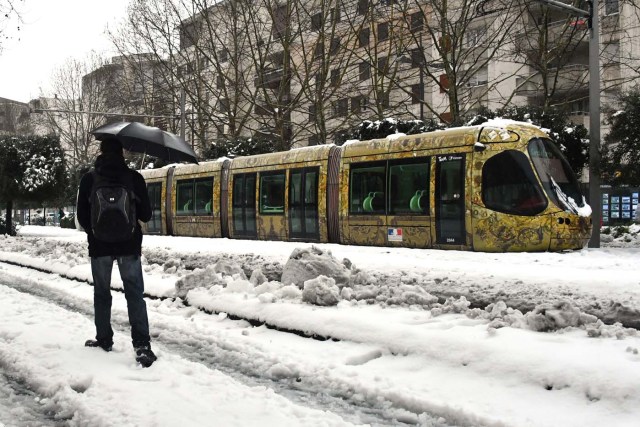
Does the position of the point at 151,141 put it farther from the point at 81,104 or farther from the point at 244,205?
the point at 81,104

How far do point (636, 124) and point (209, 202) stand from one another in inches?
508

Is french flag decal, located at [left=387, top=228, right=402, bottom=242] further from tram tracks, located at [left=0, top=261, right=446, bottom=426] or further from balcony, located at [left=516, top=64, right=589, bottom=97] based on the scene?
balcony, located at [left=516, top=64, right=589, bottom=97]

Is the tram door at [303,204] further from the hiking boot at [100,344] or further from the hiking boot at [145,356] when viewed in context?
the hiking boot at [145,356]

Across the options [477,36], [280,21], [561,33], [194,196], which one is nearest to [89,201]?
[194,196]

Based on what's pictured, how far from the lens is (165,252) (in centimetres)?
1540

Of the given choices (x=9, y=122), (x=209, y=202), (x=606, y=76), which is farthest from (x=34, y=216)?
(x=606, y=76)

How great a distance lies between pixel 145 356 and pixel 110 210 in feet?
3.88

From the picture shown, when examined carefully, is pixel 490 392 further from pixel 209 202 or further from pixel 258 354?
pixel 209 202

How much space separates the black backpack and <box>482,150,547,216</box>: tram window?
30.7 feet

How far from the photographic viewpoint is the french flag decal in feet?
47.7

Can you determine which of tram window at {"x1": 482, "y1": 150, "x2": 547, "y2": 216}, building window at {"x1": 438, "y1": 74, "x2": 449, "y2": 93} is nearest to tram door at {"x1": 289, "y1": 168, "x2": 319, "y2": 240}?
tram window at {"x1": 482, "y1": 150, "x2": 547, "y2": 216}

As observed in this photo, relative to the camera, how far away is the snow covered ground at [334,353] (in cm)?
390

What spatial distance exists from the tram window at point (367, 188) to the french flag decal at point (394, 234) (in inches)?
20.3

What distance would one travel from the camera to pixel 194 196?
850 inches
